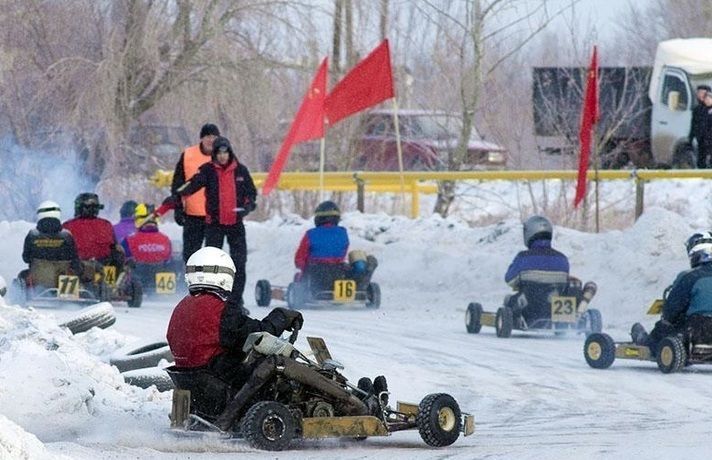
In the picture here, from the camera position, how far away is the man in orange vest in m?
16.3

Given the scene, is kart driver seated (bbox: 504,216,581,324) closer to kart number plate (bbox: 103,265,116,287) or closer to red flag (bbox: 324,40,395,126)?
kart number plate (bbox: 103,265,116,287)

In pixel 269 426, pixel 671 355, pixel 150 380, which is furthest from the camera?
pixel 671 355

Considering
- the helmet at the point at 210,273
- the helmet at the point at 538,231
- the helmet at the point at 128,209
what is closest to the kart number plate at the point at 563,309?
the helmet at the point at 538,231

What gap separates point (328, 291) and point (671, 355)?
25.0 feet

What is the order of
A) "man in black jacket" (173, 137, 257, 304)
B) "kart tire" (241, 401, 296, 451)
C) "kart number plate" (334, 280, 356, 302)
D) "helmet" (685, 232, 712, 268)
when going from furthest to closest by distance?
"kart number plate" (334, 280, 356, 302) → "man in black jacket" (173, 137, 257, 304) → "helmet" (685, 232, 712, 268) → "kart tire" (241, 401, 296, 451)

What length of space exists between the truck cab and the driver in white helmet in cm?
2097

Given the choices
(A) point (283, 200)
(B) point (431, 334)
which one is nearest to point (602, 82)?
(A) point (283, 200)

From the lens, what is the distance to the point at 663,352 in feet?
46.9

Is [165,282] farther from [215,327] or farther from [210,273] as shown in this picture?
[215,327]

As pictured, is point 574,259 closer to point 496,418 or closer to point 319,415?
point 496,418

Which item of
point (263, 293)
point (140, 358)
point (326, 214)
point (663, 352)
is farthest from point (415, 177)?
point (140, 358)

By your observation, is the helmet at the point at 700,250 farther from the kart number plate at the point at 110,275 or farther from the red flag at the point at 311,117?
the red flag at the point at 311,117

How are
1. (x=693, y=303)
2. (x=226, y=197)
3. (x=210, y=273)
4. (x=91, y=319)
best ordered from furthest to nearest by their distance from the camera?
(x=226, y=197) → (x=693, y=303) → (x=91, y=319) → (x=210, y=273)

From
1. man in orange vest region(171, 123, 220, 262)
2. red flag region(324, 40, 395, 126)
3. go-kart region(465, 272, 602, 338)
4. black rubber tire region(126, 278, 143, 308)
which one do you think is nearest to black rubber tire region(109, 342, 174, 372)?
man in orange vest region(171, 123, 220, 262)
